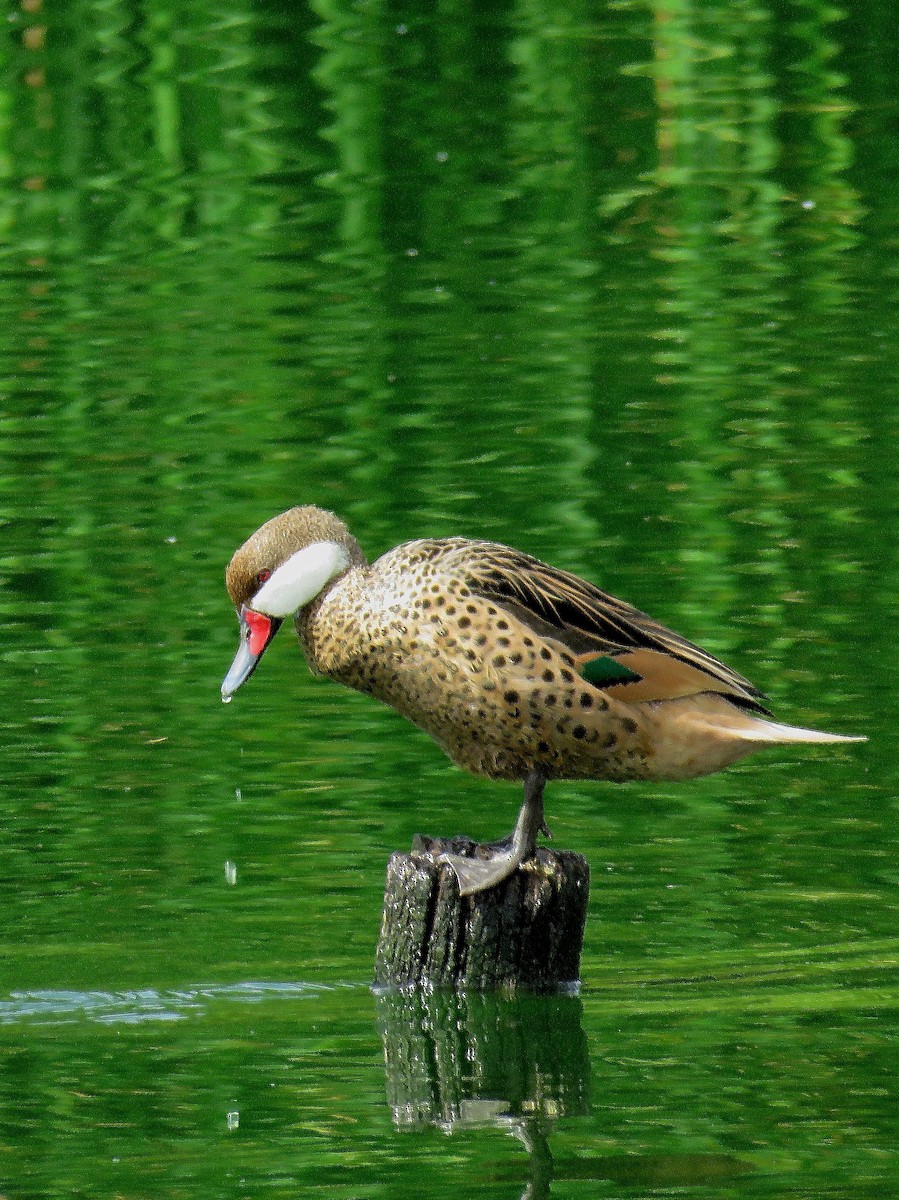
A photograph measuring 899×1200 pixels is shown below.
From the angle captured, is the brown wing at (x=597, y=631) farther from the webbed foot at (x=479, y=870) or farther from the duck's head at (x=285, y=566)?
the webbed foot at (x=479, y=870)

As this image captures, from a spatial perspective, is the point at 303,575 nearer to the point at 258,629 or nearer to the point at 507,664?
the point at 258,629

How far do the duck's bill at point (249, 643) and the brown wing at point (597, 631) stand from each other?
1.93 ft

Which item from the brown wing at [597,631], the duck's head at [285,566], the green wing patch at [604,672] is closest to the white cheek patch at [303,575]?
the duck's head at [285,566]

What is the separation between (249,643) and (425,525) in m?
4.87

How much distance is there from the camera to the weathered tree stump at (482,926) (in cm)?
782

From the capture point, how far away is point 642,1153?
258 inches

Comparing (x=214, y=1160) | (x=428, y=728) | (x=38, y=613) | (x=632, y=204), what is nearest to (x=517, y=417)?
(x=38, y=613)

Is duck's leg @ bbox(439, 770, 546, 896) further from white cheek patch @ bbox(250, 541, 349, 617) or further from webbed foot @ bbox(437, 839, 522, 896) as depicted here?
white cheek patch @ bbox(250, 541, 349, 617)

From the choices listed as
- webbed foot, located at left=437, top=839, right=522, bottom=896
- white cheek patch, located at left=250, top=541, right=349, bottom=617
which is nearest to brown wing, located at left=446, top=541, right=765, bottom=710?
white cheek patch, located at left=250, top=541, right=349, bottom=617

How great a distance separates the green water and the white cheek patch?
1.05 meters

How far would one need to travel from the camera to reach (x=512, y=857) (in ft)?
25.5

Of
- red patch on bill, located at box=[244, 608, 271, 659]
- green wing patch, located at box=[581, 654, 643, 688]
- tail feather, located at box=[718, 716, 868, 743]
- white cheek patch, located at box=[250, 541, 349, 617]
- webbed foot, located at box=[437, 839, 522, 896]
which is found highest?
white cheek patch, located at box=[250, 541, 349, 617]

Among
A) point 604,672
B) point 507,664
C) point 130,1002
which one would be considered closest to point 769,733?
point 604,672

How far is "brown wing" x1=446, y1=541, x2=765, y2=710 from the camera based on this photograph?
7730 millimetres
